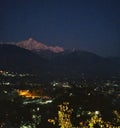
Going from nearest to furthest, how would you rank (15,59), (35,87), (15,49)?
(35,87)
(15,59)
(15,49)

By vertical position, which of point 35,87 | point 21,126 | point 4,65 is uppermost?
point 4,65

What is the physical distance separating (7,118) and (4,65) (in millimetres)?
79381

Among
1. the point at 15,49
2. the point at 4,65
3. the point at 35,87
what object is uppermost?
the point at 15,49

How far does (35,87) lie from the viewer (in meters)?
70.3

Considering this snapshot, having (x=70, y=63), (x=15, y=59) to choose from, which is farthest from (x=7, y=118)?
(x=70, y=63)

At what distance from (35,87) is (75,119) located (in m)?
39.8

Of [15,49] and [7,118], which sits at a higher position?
[15,49]

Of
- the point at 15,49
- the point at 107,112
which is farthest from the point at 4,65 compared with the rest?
the point at 107,112

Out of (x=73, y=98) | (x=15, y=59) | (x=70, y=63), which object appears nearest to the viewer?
(x=73, y=98)

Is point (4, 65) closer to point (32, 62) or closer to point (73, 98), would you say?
point (32, 62)

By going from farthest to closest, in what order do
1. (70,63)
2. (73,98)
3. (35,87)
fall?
(70,63) < (35,87) < (73,98)

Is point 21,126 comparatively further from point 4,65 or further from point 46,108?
point 4,65

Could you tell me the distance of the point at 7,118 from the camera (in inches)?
1421

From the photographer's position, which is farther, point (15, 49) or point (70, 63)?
point (70, 63)
